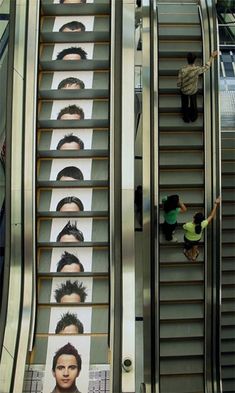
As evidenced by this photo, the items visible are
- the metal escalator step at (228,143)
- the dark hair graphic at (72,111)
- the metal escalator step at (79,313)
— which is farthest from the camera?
the metal escalator step at (228,143)

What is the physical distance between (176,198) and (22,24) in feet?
11.8

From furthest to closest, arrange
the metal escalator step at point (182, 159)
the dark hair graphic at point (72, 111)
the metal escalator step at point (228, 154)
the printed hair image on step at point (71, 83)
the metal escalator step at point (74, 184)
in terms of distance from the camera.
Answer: the metal escalator step at point (228, 154), the metal escalator step at point (182, 159), the printed hair image on step at point (71, 83), the dark hair graphic at point (72, 111), the metal escalator step at point (74, 184)

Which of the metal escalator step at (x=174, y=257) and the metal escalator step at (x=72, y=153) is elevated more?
the metal escalator step at (x=72, y=153)

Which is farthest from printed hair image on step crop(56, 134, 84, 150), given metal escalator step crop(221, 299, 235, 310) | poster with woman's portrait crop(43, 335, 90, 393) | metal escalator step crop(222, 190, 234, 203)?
metal escalator step crop(221, 299, 235, 310)

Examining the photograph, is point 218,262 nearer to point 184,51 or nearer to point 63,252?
point 63,252

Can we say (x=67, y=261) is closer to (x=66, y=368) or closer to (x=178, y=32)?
(x=66, y=368)

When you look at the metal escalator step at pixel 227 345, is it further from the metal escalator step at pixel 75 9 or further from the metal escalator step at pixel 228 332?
the metal escalator step at pixel 75 9

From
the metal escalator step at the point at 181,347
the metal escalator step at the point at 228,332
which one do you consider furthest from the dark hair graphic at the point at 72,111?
the metal escalator step at the point at 228,332

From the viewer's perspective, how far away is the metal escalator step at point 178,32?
327 inches

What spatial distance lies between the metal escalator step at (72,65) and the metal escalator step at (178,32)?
1.37m

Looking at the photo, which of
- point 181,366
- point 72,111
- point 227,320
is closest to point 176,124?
point 72,111

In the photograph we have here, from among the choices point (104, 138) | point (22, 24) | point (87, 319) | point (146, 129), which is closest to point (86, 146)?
point (104, 138)

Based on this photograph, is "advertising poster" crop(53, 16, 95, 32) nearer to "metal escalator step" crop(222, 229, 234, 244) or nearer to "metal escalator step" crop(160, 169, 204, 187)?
"metal escalator step" crop(160, 169, 204, 187)

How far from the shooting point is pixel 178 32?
27.5ft
